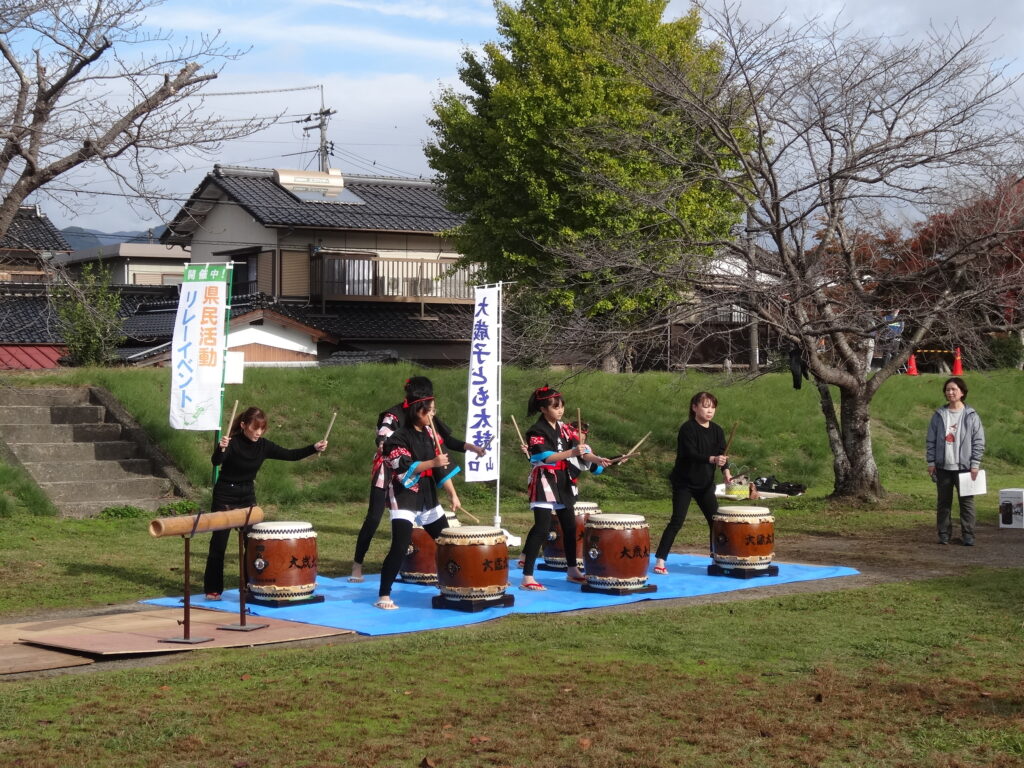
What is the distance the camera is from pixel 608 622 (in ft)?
28.5

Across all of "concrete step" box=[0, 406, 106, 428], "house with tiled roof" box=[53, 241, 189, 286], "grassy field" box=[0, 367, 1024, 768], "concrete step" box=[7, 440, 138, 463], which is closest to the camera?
"grassy field" box=[0, 367, 1024, 768]

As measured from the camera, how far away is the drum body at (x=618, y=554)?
33.1 ft

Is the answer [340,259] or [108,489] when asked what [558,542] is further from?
[340,259]

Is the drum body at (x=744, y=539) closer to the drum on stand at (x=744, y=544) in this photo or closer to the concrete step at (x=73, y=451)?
the drum on stand at (x=744, y=544)

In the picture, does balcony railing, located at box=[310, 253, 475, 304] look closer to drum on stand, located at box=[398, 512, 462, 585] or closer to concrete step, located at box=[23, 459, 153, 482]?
concrete step, located at box=[23, 459, 153, 482]

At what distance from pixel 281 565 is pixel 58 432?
896 centimetres

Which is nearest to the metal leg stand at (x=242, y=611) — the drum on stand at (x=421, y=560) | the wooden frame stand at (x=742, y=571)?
the drum on stand at (x=421, y=560)

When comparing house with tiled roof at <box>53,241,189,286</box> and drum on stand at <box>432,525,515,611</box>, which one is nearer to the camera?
drum on stand at <box>432,525,515,611</box>

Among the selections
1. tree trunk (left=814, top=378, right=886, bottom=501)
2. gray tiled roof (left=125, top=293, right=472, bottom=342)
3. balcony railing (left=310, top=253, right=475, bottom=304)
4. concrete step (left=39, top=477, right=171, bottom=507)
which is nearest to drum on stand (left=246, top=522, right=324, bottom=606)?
concrete step (left=39, top=477, right=171, bottom=507)

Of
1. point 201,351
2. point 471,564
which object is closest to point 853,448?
point 201,351

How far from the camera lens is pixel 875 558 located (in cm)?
1233

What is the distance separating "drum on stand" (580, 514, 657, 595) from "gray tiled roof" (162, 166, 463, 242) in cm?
2229

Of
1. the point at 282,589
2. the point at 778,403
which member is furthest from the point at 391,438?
the point at 778,403

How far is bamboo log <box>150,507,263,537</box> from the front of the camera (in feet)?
25.7
